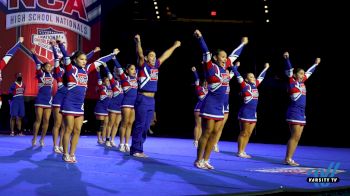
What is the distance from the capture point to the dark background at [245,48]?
15.2 meters

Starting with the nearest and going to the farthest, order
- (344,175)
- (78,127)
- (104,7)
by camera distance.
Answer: (344,175)
(78,127)
(104,7)

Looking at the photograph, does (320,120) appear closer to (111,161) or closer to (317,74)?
(317,74)

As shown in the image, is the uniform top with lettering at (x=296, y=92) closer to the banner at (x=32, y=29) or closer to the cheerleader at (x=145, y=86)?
the cheerleader at (x=145, y=86)

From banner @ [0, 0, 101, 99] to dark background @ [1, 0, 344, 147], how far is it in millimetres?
1378

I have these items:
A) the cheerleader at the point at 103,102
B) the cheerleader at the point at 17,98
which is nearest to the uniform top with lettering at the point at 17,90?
the cheerleader at the point at 17,98

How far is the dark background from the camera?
49.9 ft

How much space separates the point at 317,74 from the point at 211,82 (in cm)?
899

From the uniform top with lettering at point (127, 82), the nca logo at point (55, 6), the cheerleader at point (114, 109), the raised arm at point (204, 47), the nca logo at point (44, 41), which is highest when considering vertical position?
the nca logo at point (55, 6)

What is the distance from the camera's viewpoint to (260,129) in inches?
656

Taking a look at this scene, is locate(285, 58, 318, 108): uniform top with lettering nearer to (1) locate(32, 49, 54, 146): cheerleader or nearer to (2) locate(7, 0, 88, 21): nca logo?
(1) locate(32, 49, 54, 146): cheerleader

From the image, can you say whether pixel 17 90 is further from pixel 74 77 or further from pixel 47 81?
pixel 74 77

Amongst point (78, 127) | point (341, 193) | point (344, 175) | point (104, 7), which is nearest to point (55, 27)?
point (104, 7)

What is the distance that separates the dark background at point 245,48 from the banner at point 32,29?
1378mm

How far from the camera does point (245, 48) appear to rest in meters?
16.4
